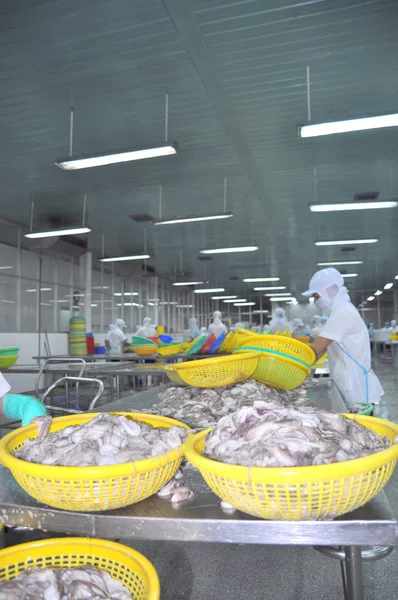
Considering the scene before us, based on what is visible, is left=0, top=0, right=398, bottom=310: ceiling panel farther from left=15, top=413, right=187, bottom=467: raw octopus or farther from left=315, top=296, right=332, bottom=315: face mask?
left=15, top=413, right=187, bottom=467: raw octopus

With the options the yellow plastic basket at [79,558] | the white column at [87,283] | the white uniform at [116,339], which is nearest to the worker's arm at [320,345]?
the yellow plastic basket at [79,558]

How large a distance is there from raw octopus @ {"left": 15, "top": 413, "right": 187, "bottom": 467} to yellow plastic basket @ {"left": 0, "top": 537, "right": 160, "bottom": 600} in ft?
0.64

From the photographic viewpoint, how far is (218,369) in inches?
89.7

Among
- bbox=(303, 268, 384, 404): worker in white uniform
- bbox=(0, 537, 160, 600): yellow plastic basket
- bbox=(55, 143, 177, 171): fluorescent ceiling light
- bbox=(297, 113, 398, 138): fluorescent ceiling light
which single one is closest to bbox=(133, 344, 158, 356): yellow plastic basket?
bbox=(55, 143, 177, 171): fluorescent ceiling light

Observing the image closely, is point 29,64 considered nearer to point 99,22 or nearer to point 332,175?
point 99,22

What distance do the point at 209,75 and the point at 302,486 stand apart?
467cm

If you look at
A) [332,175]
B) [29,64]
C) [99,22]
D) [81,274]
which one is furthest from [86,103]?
[81,274]

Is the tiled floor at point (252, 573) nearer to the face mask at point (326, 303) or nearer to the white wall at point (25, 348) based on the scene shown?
the face mask at point (326, 303)

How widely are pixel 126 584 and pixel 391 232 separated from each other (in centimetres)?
1231

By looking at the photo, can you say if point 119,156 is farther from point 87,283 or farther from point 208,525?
point 87,283

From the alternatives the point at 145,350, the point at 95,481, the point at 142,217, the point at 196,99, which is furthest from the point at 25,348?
the point at 95,481

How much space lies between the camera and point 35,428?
1455 millimetres

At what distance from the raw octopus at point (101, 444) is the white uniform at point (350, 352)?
91.9 inches

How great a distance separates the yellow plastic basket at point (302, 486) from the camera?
0.92 metres
